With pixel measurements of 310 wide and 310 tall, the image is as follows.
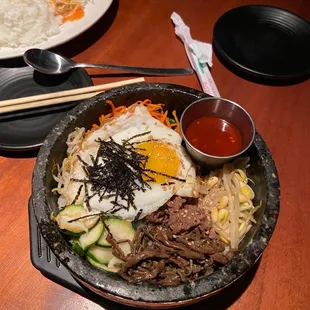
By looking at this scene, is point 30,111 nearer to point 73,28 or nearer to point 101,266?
point 73,28

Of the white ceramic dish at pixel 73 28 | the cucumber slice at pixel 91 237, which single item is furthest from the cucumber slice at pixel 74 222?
the white ceramic dish at pixel 73 28

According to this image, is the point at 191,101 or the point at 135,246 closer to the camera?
the point at 135,246

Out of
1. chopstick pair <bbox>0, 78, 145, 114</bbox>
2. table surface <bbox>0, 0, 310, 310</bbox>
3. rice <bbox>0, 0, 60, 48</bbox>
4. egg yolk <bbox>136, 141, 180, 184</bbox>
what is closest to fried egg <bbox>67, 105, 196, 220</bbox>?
egg yolk <bbox>136, 141, 180, 184</bbox>

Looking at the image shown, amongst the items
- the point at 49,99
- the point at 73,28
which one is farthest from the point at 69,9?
the point at 49,99

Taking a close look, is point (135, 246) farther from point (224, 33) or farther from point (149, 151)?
point (224, 33)

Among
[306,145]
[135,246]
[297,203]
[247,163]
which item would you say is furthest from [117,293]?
[306,145]

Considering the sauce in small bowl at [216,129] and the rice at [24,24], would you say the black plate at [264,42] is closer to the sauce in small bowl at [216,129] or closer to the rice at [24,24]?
Result: the sauce in small bowl at [216,129]

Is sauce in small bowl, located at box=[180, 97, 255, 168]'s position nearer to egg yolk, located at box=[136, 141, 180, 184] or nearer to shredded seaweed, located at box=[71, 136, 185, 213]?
egg yolk, located at box=[136, 141, 180, 184]
